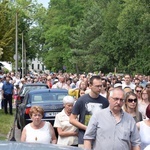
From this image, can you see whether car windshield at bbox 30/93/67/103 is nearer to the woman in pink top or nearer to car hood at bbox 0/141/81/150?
the woman in pink top

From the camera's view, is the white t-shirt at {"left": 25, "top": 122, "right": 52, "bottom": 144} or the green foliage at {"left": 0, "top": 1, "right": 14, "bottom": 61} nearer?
the white t-shirt at {"left": 25, "top": 122, "right": 52, "bottom": 144}

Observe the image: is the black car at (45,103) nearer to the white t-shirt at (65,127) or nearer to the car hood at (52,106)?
the car hood at (52,106)

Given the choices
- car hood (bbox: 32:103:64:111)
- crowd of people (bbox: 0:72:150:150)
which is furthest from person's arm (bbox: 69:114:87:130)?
car hood (bbox: 32:103:64:111)

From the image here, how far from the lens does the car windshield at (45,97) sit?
667 inches

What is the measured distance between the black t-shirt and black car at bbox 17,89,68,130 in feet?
23.8

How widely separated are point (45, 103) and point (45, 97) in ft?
2.65

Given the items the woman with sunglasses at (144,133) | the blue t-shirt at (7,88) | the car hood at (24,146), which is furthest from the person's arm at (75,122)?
the blue t-shirt at (7,88)

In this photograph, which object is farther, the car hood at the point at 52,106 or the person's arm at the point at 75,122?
the car hood at the point at 52,106

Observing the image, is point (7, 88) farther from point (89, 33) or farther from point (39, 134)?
point (89, 33)

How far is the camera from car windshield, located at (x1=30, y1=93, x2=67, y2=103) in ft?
55.6

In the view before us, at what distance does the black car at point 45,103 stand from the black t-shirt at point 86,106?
7243 mm

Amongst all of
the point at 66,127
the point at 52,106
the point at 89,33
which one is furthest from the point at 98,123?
the point at 89,33

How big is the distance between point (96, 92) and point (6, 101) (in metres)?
17.5

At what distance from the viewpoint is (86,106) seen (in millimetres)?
8445
